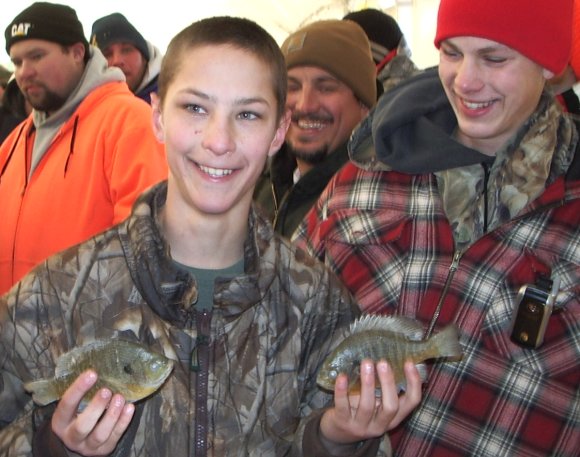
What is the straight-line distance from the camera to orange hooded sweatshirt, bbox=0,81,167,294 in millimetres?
3625

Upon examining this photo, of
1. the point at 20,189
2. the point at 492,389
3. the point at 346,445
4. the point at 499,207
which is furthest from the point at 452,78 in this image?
the point at 20,189

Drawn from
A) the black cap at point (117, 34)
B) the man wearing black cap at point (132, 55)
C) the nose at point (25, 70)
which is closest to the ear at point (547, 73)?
the nose at point (25, 70)

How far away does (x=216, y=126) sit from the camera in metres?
1.99

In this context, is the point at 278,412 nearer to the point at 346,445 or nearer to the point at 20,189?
the point at 346,445

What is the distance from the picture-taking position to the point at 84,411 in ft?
5.61

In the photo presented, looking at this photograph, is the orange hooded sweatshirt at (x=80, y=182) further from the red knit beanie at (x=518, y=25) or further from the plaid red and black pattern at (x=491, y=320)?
the red knit beanie at (x=518, y=25)

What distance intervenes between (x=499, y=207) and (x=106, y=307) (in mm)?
1239

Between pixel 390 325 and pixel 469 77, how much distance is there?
0.89m

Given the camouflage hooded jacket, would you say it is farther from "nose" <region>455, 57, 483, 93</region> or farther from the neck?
"nose" <region>455, 57, 483, 93</region>

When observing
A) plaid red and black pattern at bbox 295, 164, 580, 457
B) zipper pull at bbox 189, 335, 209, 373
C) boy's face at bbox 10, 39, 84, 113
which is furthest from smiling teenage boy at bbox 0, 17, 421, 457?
boy's face at bbox 10, 39, 84, 113

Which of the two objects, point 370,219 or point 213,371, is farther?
point 370,219

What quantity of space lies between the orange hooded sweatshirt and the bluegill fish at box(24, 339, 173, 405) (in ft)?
5.91

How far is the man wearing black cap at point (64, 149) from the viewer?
12.1 ft

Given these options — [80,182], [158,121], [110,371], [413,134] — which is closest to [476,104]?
[413,134]
